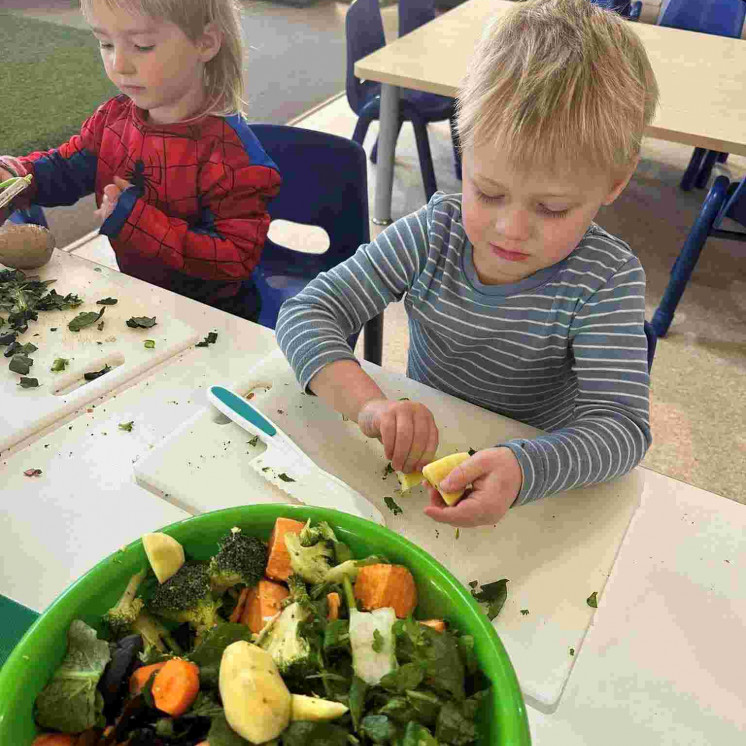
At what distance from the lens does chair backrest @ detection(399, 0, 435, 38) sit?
282 centimetres

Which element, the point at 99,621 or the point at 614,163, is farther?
the point at 614,163

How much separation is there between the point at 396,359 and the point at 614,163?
137cm

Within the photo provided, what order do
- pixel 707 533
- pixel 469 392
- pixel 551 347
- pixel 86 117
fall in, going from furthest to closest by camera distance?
pixel 86 117
pixel 469 392
pixel 551 347
pixel 707 533

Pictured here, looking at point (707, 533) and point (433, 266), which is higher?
point (433, 266)

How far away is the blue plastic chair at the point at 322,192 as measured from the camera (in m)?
1.34

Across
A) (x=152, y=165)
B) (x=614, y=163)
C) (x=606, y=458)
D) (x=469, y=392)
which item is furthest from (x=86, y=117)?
(x=606, y=458)

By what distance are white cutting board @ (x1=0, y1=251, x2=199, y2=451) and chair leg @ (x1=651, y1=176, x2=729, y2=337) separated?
5.74 feet

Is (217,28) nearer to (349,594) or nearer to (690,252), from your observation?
(349,594)

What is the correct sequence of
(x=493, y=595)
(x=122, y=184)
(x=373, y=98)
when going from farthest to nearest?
1. (x=373, y=98)
2. (x=122, y=184)
3. (x=493, y=595)

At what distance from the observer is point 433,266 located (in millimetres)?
931

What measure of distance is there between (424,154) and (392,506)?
232cm

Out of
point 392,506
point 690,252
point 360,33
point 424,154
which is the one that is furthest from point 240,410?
point 424,154

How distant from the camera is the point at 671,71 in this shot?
214 cm

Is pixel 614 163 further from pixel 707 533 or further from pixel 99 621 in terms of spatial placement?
pixel 99 621
